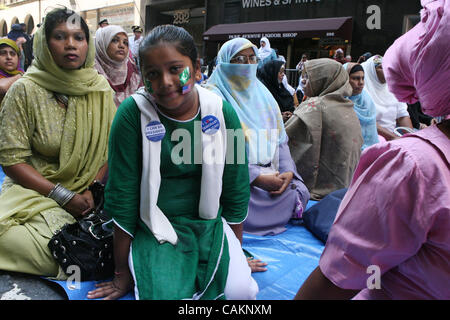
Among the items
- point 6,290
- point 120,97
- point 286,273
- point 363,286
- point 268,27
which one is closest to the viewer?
point 363,286

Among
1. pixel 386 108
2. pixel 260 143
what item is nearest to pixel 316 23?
pixel 386 108

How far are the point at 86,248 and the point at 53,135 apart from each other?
28.3 inches

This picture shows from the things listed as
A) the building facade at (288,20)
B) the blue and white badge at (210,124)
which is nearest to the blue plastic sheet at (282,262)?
the blue and white badge at (210,124)

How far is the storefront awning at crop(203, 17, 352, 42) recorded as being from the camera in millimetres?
11789

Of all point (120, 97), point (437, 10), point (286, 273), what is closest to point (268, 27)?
point (120, 97)

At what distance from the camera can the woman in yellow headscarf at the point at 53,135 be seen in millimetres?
1986

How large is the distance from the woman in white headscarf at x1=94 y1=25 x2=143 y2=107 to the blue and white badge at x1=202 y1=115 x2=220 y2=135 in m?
2.39

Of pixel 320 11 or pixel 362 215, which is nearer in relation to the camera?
pixel 362 215

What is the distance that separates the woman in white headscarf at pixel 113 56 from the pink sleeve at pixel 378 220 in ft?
11.0

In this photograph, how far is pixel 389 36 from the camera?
438 inches

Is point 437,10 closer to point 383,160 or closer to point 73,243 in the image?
point 383,160

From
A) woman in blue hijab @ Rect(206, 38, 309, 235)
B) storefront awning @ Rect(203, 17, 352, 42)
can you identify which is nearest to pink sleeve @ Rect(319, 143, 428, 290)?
woman in blue hijab @ Rect(206, 38, 309, 235)

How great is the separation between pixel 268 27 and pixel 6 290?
13.6 m

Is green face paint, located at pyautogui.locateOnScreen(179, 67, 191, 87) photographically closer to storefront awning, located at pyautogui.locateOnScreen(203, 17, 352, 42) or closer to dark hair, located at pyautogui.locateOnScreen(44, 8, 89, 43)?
dark hair, located at pyautogui.locateOnScreen(44, 8, 89, 43)
